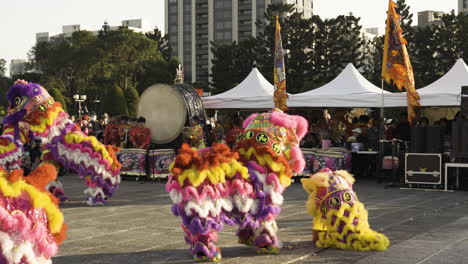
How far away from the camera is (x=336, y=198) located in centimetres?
636

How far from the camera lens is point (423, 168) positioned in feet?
38.5

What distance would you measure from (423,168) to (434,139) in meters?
0.60

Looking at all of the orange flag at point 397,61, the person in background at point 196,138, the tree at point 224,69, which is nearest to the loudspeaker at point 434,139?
the orange flag at point 397,61

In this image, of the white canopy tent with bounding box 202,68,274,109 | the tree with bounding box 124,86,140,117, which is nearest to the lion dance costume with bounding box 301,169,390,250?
the white canopy tent with bounding box 202,68,274,109

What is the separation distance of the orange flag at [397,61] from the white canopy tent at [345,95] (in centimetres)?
82

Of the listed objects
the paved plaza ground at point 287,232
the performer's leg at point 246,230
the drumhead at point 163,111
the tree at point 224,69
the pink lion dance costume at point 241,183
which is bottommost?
the paved plaza ground at point 287,232

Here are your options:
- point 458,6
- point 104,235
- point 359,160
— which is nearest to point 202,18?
point 458,6

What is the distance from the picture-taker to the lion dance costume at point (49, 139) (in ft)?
30.9

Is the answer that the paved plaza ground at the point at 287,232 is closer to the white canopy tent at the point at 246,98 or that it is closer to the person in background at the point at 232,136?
the person in background at the point at 232,136

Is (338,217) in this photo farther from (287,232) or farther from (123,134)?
(123,134)

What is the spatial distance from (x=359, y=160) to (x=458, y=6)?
9532cm

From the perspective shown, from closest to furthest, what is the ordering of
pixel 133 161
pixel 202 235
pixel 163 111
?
1. pixel 202 235
2. pixel 163 111
3. pixel 133 161

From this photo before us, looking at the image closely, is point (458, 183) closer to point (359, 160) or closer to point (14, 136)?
point (359, 160)

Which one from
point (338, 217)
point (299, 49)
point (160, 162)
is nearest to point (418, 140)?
point (160, 162)
